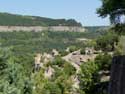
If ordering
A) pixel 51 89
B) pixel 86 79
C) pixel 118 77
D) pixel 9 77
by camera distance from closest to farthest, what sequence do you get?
pixel 9 77
pixel 118 77
pixel 86 79
pixel 51 89

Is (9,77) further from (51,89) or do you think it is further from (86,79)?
(51,89)

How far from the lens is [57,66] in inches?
4395

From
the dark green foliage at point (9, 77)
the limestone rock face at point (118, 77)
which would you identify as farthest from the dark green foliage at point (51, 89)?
the dark green foliage at point (9, 77)

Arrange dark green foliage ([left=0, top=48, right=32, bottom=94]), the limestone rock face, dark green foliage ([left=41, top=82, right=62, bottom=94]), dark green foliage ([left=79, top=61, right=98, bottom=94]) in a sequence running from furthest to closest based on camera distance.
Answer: dark green foliage ([left=41, top=82, right=62, bottom=94]), dark green foliage ([left=79, top=61, right=98, bottom=94]), the limestone rock face, dark green foliage ([left=0, top=48, right=32, bottom=94])

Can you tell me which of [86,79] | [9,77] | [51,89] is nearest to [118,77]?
[9,77]

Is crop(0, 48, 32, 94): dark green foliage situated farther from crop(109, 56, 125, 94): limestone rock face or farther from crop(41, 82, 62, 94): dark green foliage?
crop(41, 82, 62, 94): dark green foliage

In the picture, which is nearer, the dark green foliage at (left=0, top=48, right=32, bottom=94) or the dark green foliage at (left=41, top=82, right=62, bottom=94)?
the dark green foliage at (left=0, top=48, right=32, bottom=94)

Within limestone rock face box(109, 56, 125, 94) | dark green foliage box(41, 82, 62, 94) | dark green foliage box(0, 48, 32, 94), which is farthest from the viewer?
dark green foliage box(41, 82, 62, 94)

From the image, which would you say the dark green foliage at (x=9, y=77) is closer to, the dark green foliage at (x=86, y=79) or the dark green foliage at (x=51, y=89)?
the dark green foliage at (x=86, y=79)

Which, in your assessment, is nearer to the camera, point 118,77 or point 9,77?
point 9,77

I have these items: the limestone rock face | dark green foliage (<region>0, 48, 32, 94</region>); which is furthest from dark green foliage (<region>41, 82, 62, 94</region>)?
dark green foliage (<region>0, 48, 32, 94</region>)

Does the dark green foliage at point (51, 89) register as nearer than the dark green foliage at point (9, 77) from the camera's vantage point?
No

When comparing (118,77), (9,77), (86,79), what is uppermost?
(9,77)

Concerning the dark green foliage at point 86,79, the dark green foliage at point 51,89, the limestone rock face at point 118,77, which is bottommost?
the dark green foliage at point 51,89
